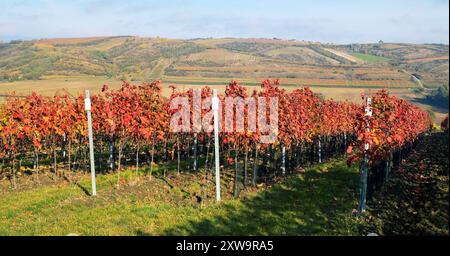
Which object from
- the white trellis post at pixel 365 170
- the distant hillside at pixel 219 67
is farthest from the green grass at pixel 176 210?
the distant hillside at pixel 219 67

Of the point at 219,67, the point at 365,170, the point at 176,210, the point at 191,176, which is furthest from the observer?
the point at 219,67

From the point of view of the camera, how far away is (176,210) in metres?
14.0

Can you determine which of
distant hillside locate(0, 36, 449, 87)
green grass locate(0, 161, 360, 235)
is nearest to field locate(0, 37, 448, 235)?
green grass locate(0, 161, 360, 235)

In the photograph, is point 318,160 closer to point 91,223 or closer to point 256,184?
point 256,184

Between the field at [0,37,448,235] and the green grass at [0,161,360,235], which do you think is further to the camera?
the field at [0,37,448,235]

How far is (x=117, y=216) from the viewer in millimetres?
13383

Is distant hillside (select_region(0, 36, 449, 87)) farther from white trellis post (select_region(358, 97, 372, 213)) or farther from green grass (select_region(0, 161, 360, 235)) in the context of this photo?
white trellis post (select_region(358, 97, 372, 213))

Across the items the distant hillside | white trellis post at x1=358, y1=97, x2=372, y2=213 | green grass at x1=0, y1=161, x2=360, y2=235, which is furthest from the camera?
the distant hillside

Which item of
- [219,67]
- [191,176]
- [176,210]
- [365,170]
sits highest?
[219,67]

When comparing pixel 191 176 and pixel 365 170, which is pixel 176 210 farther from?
pixel 365 170

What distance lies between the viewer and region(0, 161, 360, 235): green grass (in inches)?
467

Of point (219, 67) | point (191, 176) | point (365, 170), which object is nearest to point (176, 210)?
point (191, 176)
